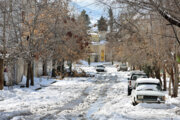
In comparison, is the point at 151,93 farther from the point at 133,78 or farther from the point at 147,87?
the point at 133,78

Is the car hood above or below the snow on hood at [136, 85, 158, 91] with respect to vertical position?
below

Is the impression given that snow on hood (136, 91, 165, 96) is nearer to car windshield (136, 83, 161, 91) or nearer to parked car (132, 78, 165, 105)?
parked car (132, 78, 165, 105)

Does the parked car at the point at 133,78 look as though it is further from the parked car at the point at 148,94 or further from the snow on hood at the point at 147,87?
the parked car at the point at 148,94

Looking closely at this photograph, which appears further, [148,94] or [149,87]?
[149,87]

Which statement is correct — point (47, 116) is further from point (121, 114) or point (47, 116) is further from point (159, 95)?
point (159, 95)

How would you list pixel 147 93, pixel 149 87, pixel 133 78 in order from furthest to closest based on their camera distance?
1. pixel 133 78
2. pixel 149 87
3. pixel 147 93

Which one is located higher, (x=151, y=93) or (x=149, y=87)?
(x=149, y=87)

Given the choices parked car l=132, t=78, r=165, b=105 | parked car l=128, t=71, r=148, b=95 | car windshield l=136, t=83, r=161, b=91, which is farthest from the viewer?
parked car l=128, t=71, r=148, b=95

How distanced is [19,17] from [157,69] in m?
13.3

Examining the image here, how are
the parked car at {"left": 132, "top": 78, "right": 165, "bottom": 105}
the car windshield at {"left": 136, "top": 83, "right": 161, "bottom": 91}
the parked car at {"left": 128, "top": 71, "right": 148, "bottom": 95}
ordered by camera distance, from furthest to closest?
the parked car at {"left": 128, "top": 71, "right": 148, "bottom": 95} → the car windshield at {"left": 136, "top": 83, "right": 161, "bottom": 91} → the parked car at {"left": 132, "top": 78, "right": 165, "bottom": 105}

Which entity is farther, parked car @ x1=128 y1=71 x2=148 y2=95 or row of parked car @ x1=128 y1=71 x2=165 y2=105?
parked car @ x1=128 y1=71 x2=148 y2=95

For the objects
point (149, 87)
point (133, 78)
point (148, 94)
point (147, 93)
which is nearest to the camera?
point (148, 94)

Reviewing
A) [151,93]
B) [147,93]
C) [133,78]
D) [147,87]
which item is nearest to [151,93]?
[151,93]

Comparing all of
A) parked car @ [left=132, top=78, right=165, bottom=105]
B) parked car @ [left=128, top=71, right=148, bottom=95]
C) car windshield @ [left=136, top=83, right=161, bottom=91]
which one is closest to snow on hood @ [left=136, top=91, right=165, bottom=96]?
parked car @ [left=132, top=78, right=165, bottom=105]
